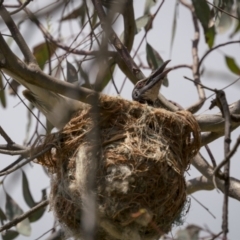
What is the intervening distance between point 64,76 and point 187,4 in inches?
81.4

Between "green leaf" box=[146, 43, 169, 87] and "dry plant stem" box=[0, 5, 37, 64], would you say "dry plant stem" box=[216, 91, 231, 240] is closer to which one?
"dry plant stem" box=[0, 5, 37, 64]

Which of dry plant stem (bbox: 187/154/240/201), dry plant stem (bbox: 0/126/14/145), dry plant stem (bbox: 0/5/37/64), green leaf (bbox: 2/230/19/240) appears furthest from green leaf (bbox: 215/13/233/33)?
green leaf (bbox: 2/230/19/240)

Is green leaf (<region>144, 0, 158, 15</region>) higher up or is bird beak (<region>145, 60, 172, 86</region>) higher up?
green leaf (<region>144, 0, 158, 15</region>)

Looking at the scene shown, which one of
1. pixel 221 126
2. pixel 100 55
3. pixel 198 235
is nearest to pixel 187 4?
pixel 221 126

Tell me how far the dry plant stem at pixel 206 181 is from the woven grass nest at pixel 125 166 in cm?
46

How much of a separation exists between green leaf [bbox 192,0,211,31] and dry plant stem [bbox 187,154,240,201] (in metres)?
0.93

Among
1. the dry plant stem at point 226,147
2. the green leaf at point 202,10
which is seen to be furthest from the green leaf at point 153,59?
the dry plant stem at point 226,147

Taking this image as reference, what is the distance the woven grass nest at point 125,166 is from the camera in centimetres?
356

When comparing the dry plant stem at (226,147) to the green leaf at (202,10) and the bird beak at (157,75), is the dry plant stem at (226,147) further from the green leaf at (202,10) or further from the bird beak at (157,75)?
the bird beak at (157,75)

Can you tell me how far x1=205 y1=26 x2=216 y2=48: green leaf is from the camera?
15.6 feet

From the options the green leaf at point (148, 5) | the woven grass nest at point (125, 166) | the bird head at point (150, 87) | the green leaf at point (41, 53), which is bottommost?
the woven grass nest at point (125, 166)

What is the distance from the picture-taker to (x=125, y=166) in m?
3.60

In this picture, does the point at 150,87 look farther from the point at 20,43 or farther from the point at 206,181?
the point at 20,43

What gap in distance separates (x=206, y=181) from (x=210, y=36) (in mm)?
1063
